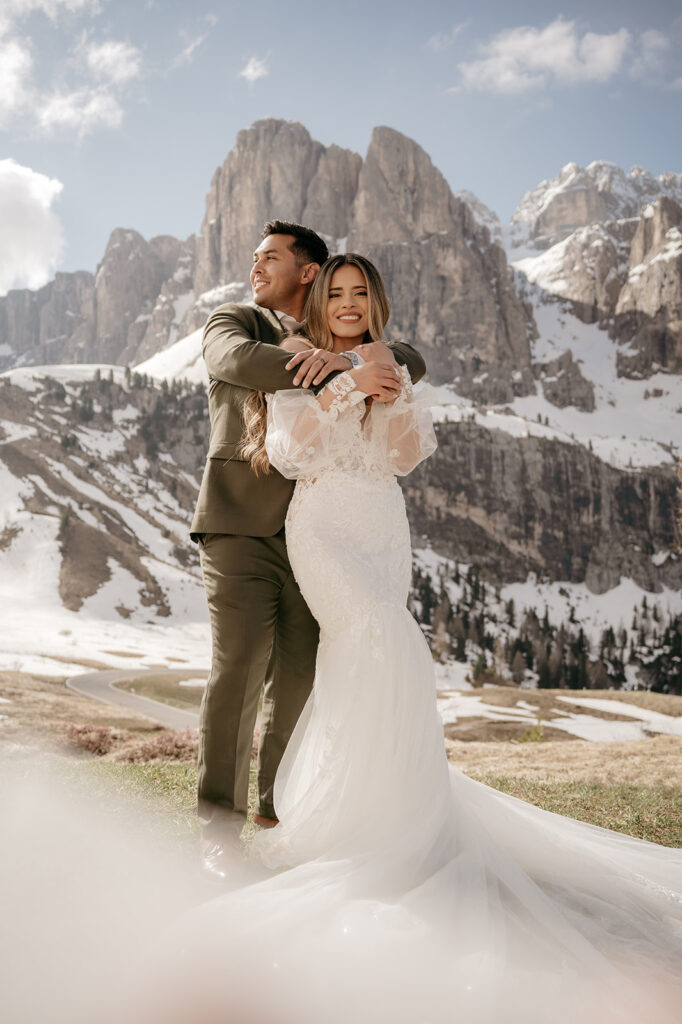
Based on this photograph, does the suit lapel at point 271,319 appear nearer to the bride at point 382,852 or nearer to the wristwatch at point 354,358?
the bride at point 382,852

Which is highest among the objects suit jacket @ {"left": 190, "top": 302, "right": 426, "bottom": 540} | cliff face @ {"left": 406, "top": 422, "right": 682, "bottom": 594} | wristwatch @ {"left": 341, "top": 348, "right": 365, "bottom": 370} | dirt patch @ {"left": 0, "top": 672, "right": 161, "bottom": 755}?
cliff face @ {"left": 406, "top": 422, "right": 682, "bottom": 594}

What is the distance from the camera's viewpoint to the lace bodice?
12.6 ft

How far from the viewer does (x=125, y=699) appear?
33.6m

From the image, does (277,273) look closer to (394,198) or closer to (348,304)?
(348,304)

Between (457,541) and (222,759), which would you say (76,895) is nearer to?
(222,759)

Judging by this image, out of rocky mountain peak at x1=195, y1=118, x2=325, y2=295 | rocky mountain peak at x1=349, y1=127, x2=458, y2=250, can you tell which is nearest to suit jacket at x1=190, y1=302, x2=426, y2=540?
rocky mountain peak at x1=349, y1=127, x2=458, y2=250

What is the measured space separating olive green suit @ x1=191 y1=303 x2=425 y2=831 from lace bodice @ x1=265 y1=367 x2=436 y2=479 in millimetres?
157

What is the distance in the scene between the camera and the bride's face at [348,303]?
418 centimetres

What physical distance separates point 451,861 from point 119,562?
76.5 meters

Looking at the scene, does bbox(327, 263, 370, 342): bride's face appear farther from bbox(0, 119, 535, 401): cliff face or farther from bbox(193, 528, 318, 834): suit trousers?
Answer: bbox(0, 119, 535, 401): cliff face

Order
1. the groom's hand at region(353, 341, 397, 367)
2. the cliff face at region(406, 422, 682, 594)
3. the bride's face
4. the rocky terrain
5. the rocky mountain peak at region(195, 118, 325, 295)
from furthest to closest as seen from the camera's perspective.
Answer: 1. the rocky mountain peak at region(195, 118, 325, 295)
2. the cliff face at region(406, 422, 682, 594)
3. the rocky terrain
4. the bride's face
5. the groom's hand at region(353, 341, 397, 367)

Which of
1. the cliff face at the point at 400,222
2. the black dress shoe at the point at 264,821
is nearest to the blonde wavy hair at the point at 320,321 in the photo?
the black dress shoe at the point at 264,821

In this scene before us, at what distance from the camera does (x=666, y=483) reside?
16700cm

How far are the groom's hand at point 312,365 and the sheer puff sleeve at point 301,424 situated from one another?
75 millimetres
